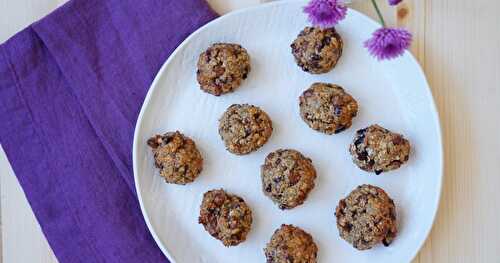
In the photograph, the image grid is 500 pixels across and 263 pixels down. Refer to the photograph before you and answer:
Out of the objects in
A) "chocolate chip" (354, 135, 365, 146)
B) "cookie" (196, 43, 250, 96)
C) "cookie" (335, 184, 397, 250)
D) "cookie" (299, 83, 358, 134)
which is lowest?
"cookie" (335, 184, 397, 250)

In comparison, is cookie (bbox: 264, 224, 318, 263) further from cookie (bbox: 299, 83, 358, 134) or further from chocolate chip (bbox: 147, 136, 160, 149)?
chocolate chip (bbox: 147, 136, 160, 149)

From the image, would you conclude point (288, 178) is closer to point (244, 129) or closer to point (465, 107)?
point (244, 129)

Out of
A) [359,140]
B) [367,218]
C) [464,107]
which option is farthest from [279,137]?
[464,107]

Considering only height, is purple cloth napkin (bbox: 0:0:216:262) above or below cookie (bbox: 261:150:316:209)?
above

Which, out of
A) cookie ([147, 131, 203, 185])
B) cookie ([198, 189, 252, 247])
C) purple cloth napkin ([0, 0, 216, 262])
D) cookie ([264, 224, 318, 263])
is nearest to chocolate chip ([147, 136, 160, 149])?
cookie ([147, 131, 203, 185])

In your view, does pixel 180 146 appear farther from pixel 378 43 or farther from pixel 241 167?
pixel 378 43

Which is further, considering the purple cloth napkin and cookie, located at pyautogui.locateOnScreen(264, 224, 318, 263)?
the purple cloth napkin

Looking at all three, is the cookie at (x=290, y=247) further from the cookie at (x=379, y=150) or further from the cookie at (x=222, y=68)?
the cookie at (x=222, y=68)
